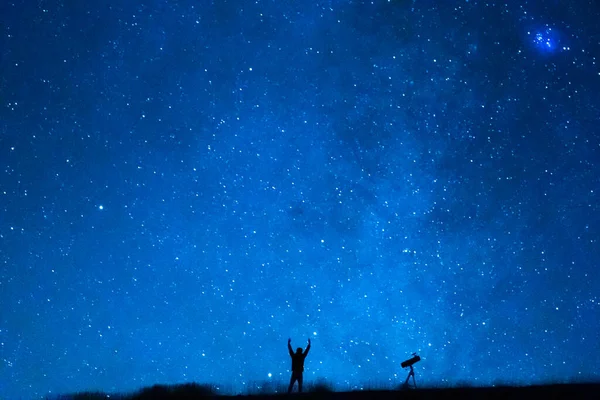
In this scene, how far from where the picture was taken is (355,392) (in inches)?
495

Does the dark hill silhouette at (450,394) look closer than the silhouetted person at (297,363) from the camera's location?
Yes

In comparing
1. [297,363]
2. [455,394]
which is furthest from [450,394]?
[297,363]

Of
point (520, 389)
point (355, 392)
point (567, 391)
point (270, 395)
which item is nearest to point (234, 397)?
point (270, 395)

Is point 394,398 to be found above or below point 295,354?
below

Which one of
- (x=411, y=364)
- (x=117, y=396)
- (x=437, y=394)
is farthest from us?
(x=411, y=364)

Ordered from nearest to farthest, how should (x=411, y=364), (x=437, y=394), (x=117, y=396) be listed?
(x=437, y=394) → (x=117, y=396) → (x=411, y=364)

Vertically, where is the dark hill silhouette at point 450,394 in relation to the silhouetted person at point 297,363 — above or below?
below

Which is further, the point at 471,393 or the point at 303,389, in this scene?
the point at 303,389

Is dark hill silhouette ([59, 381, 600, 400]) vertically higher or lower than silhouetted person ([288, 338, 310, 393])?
lower

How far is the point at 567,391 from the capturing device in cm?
1198

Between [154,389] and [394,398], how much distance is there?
6301 mm

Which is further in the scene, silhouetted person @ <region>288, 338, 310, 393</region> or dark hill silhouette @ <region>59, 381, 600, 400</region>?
silhouetted person @ <region>288, 338, 310, 393</region>

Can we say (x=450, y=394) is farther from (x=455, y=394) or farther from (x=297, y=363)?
(x=297, y=363)

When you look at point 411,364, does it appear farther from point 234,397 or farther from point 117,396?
point 117,396
